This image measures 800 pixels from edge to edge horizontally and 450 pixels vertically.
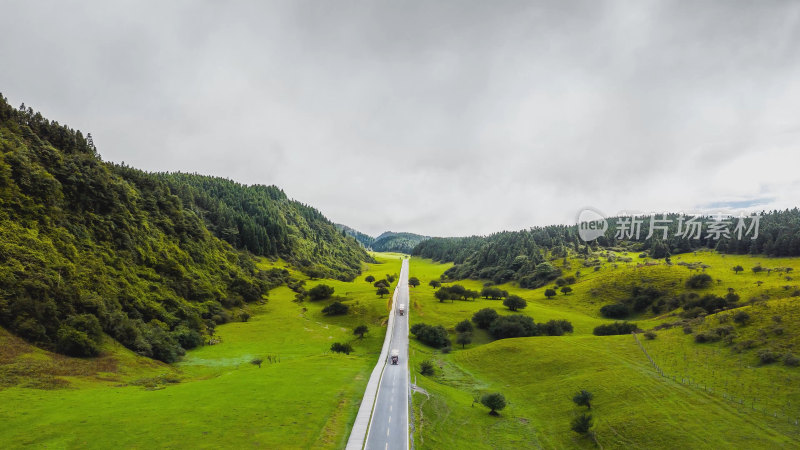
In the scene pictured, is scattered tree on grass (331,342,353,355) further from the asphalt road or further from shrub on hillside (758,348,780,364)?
shrub on hillside (758,348,780,364)

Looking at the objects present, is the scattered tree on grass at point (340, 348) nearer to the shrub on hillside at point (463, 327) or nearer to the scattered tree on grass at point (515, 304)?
the shrub on hillside at point (463, 327)

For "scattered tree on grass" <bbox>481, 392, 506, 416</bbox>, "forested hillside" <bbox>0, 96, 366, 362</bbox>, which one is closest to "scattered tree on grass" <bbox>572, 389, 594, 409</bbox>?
"scattered tree on grass" <bbox>481, 392, 506, 416</bbox>

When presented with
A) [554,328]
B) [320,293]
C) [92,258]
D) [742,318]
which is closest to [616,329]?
[554,328]

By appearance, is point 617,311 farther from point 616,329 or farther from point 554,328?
point 554,328

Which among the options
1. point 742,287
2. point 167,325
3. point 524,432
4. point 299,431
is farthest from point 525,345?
point 167,325

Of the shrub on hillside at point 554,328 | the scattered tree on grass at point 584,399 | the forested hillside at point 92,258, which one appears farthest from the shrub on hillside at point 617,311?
the forested hillside at point 92,258
